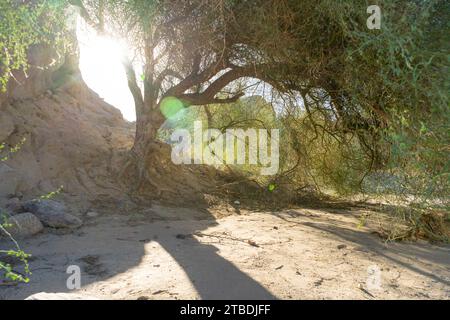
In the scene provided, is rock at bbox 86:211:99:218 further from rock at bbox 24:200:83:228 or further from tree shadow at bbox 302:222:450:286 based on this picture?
tree shadow at bbox 302:222:450:286

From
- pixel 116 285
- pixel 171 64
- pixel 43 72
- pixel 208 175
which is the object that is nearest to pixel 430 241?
pixel 116 285

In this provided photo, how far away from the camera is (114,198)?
26.4ft

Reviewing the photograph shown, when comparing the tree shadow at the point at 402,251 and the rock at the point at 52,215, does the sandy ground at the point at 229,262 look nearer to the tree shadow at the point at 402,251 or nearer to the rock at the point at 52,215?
the tree shadow at the point at 402,251

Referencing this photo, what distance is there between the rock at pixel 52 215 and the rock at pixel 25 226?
191 millimetres

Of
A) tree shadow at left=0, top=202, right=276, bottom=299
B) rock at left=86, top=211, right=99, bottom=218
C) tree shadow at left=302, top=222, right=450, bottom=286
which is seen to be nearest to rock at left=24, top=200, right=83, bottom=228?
tree shadow at left=0, top=202, right=276, bottom=299

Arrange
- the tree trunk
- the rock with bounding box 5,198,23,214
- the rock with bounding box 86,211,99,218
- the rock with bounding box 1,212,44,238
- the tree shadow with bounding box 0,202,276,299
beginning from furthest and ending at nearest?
the tree trunk
the rock with bounding box 86,211,99,218
the rock with bounding box 5,198,23,214
the rock with bounding box 1,212,44,238
the tree shadow with bounding box 0,202,276,299

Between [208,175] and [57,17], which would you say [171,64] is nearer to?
[57,17]

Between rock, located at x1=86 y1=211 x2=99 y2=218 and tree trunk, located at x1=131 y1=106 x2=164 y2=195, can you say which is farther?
tree trunk, located at x1=131 y1=106 x2=164 y2=195

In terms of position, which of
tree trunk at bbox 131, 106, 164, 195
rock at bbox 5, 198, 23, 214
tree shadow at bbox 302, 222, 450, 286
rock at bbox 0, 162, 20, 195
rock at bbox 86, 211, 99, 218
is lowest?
tree shadow at bbox 302, 222, 450, 286

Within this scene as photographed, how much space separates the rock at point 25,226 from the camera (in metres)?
5.47

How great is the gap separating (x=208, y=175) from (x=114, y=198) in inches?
152

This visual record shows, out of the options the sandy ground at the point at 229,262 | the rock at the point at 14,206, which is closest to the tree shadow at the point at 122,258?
the sandy ground at the point at 229,262

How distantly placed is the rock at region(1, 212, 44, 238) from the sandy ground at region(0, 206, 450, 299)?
0.16 m

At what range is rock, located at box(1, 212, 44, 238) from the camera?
5469 millimetres
